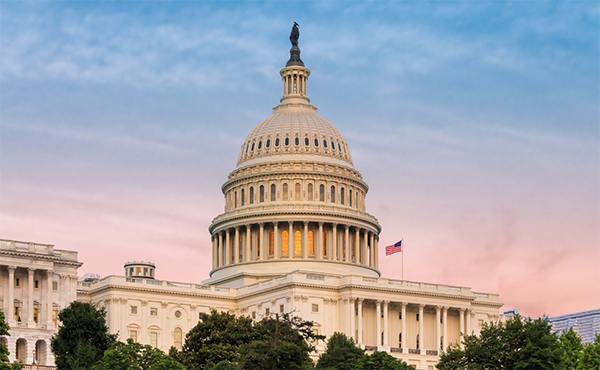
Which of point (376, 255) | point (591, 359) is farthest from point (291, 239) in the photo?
point (591, 359)

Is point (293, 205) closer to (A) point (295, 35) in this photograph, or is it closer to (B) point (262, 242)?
(B) point (262, 242)

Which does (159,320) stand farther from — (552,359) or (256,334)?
(552,359)

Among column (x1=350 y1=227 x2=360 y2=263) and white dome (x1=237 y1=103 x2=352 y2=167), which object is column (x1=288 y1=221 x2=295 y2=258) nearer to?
column (x1=350 y1=227 x2=360 y2=263)

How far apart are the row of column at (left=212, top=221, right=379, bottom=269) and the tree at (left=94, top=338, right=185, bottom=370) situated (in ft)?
206

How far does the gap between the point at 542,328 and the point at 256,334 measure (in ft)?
91.6

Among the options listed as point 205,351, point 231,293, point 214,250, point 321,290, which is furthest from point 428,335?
point 205,351

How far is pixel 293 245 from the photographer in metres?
170

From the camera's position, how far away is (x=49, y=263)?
138 meters

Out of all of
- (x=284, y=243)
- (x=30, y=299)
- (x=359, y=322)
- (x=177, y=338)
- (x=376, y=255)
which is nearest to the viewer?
(x=30, y=299)

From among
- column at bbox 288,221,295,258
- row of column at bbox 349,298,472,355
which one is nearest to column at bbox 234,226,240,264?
column at bbox 288,221,295,258

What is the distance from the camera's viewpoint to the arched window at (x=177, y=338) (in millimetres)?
153250

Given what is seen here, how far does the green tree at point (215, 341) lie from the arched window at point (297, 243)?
45.9 m

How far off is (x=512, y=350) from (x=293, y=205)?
68071 mm

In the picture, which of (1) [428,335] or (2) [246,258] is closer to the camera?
(1) [428,335]
